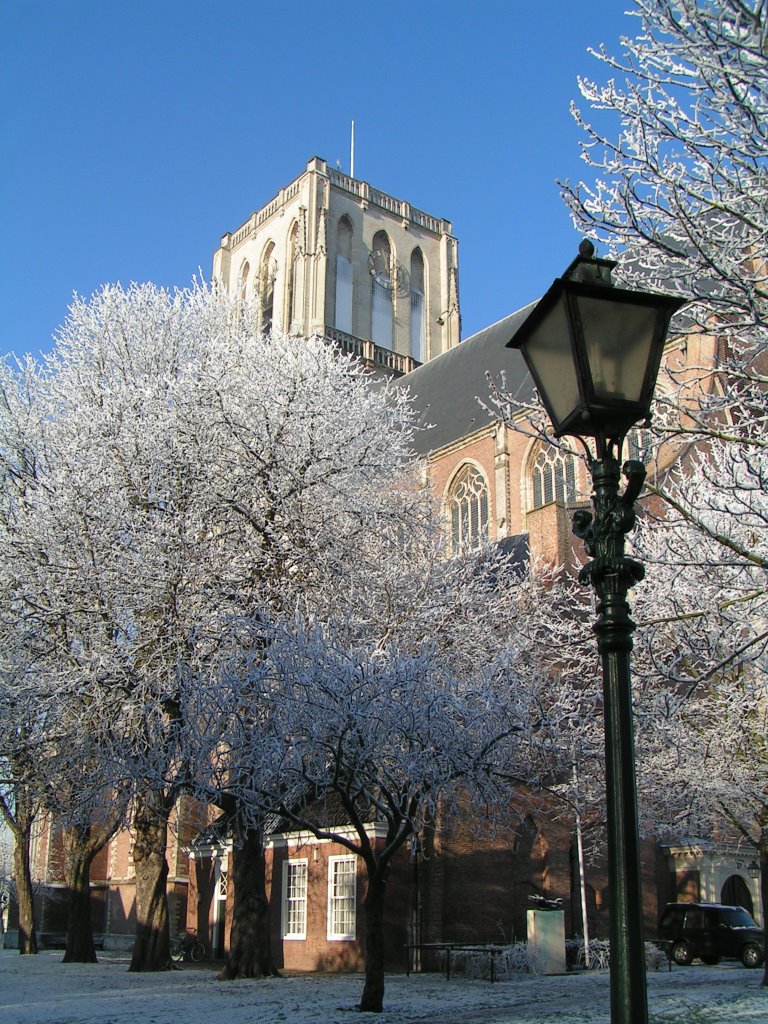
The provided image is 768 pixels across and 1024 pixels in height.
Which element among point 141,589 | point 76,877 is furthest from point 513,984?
point 76,877

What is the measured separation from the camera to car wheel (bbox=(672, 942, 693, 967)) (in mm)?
20422

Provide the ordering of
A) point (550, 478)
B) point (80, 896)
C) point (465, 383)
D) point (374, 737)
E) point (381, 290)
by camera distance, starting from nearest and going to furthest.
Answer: point (374, 737) → point (80, 896) → point (550, 478) → point (465, 383) → point (381, 290)

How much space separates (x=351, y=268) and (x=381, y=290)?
2.16 metres

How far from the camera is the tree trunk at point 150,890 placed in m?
17.3

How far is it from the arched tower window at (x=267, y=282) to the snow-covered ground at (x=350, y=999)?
1532 inches

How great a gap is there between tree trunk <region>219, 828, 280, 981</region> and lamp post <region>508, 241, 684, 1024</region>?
12.7 meters

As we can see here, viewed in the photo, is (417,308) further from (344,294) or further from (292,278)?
(292,278)

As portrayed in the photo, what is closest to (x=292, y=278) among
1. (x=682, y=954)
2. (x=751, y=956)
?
(x=682, y=954)

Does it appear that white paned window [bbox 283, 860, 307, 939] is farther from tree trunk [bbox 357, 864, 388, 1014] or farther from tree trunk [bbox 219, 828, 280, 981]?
tree trunk [bbox 357, 864, 388, 1014]

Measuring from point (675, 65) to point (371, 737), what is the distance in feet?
24.4

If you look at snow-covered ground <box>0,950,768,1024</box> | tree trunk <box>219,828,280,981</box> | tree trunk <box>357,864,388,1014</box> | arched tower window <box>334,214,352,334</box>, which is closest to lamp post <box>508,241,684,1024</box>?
snow-covered ground <box>0,950,768,1024</box>

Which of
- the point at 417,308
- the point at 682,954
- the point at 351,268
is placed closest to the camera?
the point at 682,954

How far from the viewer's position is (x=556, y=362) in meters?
4.12

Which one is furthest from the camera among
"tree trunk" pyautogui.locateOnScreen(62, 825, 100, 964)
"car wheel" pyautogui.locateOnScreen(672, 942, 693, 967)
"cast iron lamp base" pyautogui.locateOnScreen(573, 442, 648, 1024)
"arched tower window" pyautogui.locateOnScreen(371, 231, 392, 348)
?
"arched tower window" pyautogui.locateOnScreen(371, 231, 392, 348)
